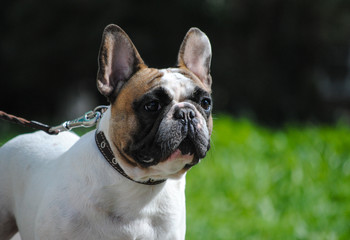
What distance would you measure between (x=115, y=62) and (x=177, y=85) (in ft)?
1.42

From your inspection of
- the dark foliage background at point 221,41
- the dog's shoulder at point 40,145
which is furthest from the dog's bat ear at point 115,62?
the dark foliage background at point 221,41

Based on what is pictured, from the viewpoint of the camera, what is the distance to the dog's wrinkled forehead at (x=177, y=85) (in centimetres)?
270

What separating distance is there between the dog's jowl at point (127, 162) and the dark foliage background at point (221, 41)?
10.1 m

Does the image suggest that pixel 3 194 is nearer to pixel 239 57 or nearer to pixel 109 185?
pixel 109 185

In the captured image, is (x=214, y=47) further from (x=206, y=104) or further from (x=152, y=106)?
(x=152, y=106)

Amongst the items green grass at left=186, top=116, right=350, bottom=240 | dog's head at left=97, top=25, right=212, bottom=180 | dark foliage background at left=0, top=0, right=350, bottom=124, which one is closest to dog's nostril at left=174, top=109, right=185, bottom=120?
dog's head at left=97, top=25, right=212, bottom=180

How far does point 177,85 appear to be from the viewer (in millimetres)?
2730

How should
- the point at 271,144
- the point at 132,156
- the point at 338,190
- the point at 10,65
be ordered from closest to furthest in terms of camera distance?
1. the point at 132,156
2. the point at 338,190
3. the point at 271,144
4. the point at 10,65

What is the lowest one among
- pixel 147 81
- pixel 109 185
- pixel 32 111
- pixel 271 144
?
pixel 32 111

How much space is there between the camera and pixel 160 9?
1360 centimetres

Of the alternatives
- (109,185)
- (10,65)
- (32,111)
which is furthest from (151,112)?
(32,111)

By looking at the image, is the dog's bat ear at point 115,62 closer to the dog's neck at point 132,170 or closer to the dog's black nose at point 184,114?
the dog's neck at point 132,170

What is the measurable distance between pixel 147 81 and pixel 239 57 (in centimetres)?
1161

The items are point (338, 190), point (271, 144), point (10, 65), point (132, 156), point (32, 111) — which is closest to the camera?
point (132, 156)
